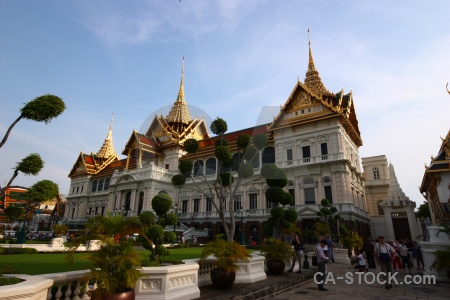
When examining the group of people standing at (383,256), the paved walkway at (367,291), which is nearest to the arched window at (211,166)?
the group of people standing at (383,256)

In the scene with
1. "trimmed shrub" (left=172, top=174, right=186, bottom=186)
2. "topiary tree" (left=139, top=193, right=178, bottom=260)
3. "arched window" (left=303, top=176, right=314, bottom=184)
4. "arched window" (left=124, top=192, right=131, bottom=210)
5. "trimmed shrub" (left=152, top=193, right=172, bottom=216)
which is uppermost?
"arched window" (left=303, top=176, right=314, bottom=184)

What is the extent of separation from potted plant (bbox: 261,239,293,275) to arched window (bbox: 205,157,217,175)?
22.8 meters

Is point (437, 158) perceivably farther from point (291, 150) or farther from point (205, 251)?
point (205, 251)

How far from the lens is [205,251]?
6664 mm

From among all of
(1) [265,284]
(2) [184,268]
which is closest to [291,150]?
(1) [265,284]

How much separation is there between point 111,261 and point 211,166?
28.0 m

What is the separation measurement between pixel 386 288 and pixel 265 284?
3512 mm

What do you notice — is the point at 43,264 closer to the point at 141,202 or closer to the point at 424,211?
the point at 141,202

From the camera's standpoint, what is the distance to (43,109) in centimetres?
639

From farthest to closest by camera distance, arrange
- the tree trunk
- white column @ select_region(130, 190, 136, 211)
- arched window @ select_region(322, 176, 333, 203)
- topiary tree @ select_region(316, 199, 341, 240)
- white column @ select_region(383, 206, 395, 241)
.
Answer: white column @ select_region(130, 190, 136, 211) → white column @ select_region(383, 206, 395, 241) → arched window @ select_region(322, 176, 333, 203) → topiary tree @ select_region(316, 199, 341, 240) → the tree trunk

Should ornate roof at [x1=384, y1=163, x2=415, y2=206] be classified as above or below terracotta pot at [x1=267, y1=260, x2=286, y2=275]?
above

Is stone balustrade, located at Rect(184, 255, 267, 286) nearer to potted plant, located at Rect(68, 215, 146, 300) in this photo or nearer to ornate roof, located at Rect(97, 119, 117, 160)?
potted plant, located at Rect(68, 215, 146, 300)

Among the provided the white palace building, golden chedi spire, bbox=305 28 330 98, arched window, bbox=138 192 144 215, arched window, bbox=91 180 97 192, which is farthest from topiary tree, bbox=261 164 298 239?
arched window, bbox=91 180 97 192

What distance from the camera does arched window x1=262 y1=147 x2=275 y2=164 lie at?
28312 mm
